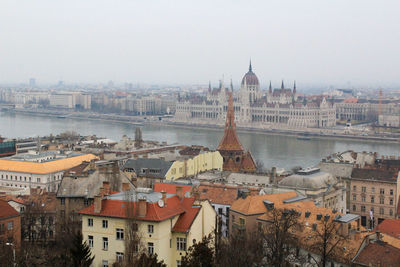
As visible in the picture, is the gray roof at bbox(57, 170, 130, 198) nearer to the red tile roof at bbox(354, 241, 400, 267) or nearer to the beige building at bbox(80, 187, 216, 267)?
the beige building at bbox(80, 187, 216, 267)

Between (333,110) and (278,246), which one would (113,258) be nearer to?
(278,246)

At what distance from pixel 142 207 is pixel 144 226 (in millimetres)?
250

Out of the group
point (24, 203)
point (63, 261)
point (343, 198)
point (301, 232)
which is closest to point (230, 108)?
point (343, 198)

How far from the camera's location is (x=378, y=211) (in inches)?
592

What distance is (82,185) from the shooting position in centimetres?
1123

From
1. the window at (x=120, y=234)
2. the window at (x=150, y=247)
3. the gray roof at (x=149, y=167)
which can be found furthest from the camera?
the gray roof at (x=149, y=167)

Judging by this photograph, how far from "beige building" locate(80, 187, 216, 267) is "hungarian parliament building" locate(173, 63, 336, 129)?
147ft

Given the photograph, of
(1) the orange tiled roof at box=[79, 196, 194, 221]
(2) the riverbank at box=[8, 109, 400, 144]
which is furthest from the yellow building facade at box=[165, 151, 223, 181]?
(2) the riverbank at box=[8, 109, 400, 144]

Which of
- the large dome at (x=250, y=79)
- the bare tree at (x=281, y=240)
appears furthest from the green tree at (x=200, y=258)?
the large dome at (x=250, y=79)

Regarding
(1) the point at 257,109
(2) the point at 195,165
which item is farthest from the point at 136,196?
(1) the point at 257,109

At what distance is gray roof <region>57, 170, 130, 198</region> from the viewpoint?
11078 millimetres

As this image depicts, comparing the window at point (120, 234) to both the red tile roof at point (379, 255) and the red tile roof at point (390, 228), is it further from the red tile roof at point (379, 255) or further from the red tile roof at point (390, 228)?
the red tile roof at point (390, 228)

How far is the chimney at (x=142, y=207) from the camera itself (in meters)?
8.27

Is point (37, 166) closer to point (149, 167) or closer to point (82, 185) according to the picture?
point (149, 167)
